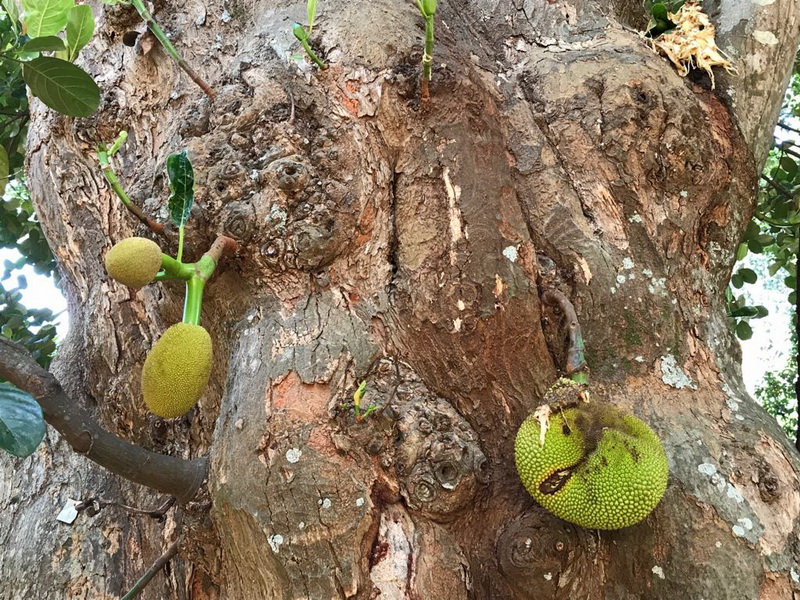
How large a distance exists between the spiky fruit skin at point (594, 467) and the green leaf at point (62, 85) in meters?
0.78

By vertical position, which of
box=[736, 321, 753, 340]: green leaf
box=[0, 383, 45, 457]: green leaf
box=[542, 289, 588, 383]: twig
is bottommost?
box=[736, 321, 753, 340]: green leaf

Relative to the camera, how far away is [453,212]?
3.51 ft

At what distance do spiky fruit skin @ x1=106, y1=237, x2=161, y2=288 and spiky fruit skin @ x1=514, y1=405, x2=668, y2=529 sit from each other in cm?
50

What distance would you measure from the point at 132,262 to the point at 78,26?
21.6 inches

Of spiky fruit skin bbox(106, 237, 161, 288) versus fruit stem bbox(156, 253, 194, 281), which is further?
fruit stem bbox(156, 253, 194, 281)

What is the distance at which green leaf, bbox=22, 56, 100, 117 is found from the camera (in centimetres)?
96

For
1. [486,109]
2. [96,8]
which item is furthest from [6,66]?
[486,109]

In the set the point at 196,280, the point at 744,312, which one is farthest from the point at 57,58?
the point at 744,312

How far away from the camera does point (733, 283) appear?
2.20 m

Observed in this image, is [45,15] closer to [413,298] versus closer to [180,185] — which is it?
[180,185]

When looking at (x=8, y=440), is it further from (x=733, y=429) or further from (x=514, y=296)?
(x=733, y=429)

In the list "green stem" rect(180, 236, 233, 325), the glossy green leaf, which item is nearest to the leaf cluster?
"green stem" rect(180, 236, 233, 325)

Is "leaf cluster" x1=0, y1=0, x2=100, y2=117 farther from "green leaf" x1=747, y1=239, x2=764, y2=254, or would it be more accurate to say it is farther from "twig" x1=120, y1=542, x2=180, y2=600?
"green leaf" x1=747, y1=239, x2=764, y2=254

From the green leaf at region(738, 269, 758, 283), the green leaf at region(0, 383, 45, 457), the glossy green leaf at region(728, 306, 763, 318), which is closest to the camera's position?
the green leaf at region(0, 383, 45, 457)
